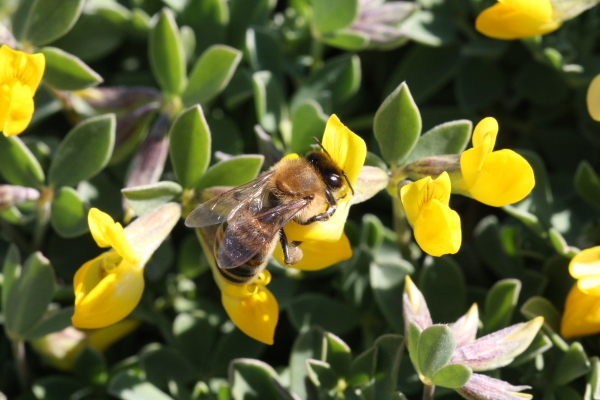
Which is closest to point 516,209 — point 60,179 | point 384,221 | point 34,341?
Answer: point 384,221

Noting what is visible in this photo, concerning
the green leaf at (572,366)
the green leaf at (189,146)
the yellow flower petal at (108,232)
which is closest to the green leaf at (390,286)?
the green leaf at (572,366)

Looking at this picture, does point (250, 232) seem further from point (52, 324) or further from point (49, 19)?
point (49, 19)

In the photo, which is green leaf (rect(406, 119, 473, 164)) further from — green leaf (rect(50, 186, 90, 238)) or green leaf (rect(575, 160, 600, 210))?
green leaf (rect(50, 186, 90, 238))

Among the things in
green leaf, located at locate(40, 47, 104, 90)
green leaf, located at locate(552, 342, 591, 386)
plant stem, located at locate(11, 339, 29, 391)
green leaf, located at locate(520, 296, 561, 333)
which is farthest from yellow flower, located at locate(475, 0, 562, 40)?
plant stem, located at locate(11, 339, 29, 391)

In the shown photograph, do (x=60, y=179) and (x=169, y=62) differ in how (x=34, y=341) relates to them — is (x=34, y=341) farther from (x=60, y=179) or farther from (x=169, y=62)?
(x=169, y=62)

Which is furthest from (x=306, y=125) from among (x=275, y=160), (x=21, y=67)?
(x=21, y=67)

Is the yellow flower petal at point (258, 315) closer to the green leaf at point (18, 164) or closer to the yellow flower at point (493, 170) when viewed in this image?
the yellow flower at point (493, 170)
